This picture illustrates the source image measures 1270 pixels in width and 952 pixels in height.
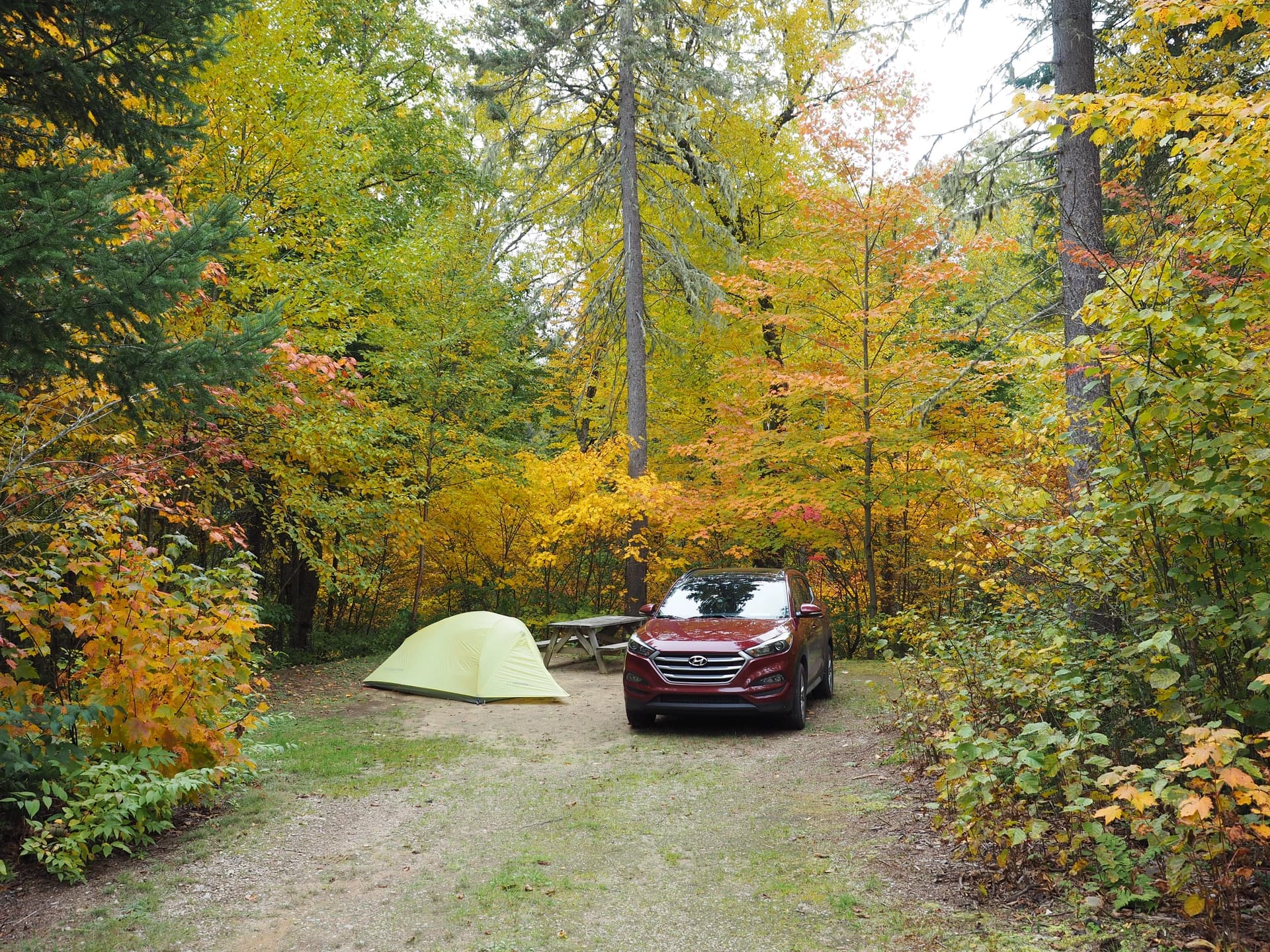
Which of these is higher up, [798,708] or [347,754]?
[798,708]

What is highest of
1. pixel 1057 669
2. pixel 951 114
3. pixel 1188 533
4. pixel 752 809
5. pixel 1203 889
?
pixel 951 114

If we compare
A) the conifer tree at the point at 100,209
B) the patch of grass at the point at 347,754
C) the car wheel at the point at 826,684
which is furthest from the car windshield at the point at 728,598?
the conifer tree at the point at 100,209

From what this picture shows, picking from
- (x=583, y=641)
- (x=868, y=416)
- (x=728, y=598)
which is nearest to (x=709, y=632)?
(x=728, y=598)

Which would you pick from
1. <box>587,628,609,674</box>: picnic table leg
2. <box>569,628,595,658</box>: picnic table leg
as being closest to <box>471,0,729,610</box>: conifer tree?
<box>569,628,595,658</box>: picnic table leg

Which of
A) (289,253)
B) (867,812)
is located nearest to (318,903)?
(867,812)

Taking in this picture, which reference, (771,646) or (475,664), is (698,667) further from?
(475,664)

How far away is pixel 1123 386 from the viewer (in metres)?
3.97

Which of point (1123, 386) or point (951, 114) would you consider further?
point (951, 114)

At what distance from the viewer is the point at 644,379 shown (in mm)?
15578

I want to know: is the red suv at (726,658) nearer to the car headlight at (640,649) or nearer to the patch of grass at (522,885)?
the car headlight at (640,649)

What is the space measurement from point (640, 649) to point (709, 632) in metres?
0.71

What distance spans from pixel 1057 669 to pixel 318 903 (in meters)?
4.37

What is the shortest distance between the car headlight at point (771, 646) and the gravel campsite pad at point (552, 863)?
841mm

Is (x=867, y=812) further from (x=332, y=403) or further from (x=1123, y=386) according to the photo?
(x=332, y=403)
